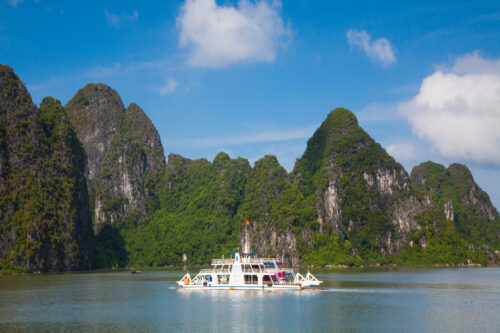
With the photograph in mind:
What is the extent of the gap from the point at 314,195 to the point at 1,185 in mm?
79642

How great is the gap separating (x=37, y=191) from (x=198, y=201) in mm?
72413

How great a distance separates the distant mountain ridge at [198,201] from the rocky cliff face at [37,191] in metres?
0.27

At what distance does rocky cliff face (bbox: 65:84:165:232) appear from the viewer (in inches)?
6964

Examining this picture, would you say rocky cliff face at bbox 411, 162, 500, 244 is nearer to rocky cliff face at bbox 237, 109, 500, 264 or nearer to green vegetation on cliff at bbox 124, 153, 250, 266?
rocky cliff face at bbox 237, 109, 500, 264

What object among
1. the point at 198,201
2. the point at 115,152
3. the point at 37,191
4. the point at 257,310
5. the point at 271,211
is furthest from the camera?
the point at 198,201

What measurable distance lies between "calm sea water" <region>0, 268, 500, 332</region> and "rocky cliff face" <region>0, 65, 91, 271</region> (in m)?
51.7

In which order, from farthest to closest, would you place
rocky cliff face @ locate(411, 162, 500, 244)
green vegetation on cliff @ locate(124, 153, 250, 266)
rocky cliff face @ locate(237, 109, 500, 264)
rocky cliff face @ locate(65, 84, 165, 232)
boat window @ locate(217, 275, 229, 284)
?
rocky cliff face @ locate(65, 84, 165, 232) < rocky cliff face @ locate(411, 162, 500, 244) < green vegetation on cliff @ locate(124, 153, 250, 266) < rocky cliff face @ locate(237, 109, 500, 264) < boat window @ locate(217, 275, 229, 284)

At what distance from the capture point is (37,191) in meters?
119

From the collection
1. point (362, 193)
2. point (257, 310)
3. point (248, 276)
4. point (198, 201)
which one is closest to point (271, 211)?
point (362, 193)

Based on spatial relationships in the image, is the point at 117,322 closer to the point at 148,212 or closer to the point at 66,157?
the point at 66,157

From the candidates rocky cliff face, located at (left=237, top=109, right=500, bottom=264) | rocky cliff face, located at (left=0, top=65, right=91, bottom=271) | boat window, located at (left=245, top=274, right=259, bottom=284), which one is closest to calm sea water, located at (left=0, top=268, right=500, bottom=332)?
boat window, located at (left=245, top=274, right=259, bottom=284)

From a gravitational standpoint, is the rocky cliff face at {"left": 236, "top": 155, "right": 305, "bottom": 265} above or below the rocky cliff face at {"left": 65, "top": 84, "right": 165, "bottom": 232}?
below

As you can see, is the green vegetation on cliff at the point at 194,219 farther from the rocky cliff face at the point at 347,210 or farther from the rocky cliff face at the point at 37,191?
the rocky cliff face at the point at 37,191

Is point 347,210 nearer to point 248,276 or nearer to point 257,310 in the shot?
point 248,276
